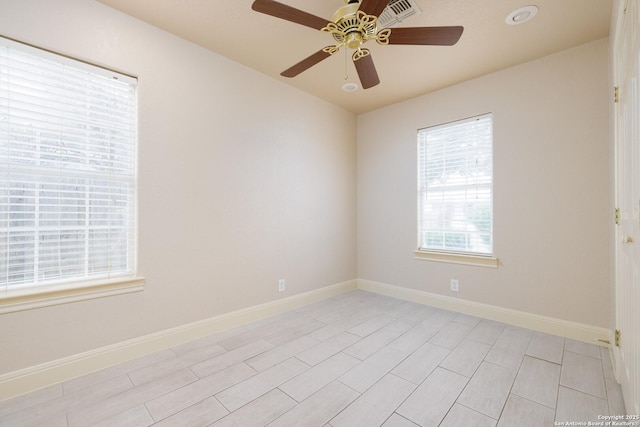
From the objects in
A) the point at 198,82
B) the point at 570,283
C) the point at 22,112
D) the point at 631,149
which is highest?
the point at 198,82

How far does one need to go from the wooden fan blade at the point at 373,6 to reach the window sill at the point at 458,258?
268 cm

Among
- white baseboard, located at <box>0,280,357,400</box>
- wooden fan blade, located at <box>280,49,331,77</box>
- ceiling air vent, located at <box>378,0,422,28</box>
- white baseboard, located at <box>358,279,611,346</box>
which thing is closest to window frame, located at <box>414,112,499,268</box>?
white baseboard, located at <box>358,279,611,346</box>

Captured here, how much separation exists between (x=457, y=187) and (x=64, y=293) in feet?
12.4

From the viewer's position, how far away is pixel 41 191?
1.90m

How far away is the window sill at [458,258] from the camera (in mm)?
3054

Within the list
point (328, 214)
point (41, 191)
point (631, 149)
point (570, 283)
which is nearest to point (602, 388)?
point (570, 283)

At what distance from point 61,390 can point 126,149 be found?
5.63 ft

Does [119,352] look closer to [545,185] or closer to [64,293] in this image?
[64,293]

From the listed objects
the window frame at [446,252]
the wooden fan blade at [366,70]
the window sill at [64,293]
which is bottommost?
the window sill at [64,293]

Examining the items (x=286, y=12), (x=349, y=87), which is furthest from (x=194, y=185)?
(x=349, y=87)

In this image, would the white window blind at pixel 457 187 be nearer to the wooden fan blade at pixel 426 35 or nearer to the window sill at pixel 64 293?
the wooden fan blade at pixel 426 35

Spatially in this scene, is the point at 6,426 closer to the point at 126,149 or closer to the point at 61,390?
the point at 61,390

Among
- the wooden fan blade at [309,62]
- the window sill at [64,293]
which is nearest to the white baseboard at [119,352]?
the window sill at [64,293]

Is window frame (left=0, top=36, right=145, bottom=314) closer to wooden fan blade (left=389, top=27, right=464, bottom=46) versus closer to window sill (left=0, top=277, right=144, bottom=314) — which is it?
window sill (left=0, top=277, right=144, bottom=314)
